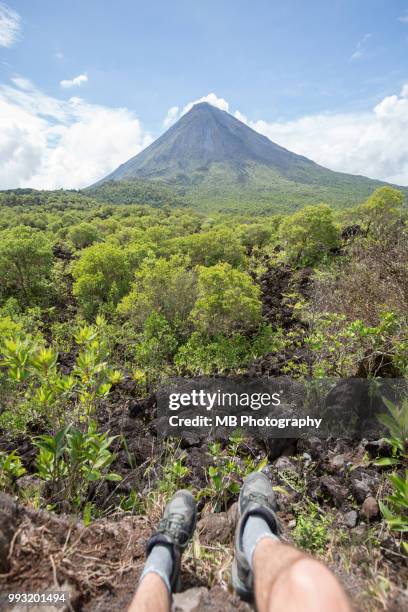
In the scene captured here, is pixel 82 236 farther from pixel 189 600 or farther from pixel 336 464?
pixel 189 600

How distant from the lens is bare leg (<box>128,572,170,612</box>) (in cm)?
142

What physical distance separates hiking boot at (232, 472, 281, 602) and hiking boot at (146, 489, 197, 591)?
11.3 inches

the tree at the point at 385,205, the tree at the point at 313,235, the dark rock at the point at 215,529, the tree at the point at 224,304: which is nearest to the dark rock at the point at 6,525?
the dark rock at the point at 215,529

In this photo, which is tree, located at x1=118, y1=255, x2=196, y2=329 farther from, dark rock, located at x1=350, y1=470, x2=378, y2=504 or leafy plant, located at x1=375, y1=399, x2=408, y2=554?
leafy plant, located at x1=375, y1=399, x2=408, y2=554

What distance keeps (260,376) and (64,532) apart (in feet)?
11.1

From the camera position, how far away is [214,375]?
519cm

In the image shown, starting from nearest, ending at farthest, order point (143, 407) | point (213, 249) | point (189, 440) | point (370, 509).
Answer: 1. point (370, 509)
2. point (189, 440)
3. point (143, 407)
4. point (213, 249)

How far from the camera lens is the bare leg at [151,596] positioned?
1.42 metres

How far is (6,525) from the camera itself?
5.91 ft

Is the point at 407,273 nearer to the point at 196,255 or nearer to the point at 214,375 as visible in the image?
the point at 214,375

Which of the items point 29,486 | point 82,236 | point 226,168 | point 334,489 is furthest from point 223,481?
point 226,168

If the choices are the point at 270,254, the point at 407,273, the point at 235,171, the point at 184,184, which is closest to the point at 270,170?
the point at 235,171

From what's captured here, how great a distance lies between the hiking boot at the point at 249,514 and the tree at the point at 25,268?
812 centimetres

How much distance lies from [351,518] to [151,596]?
159 cm
